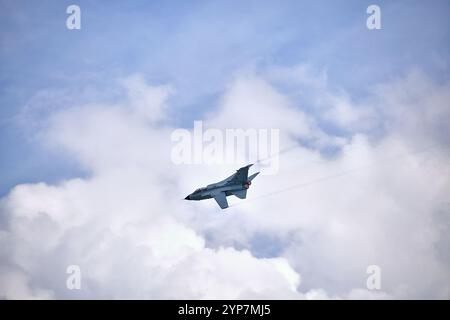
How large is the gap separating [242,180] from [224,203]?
731 cm
